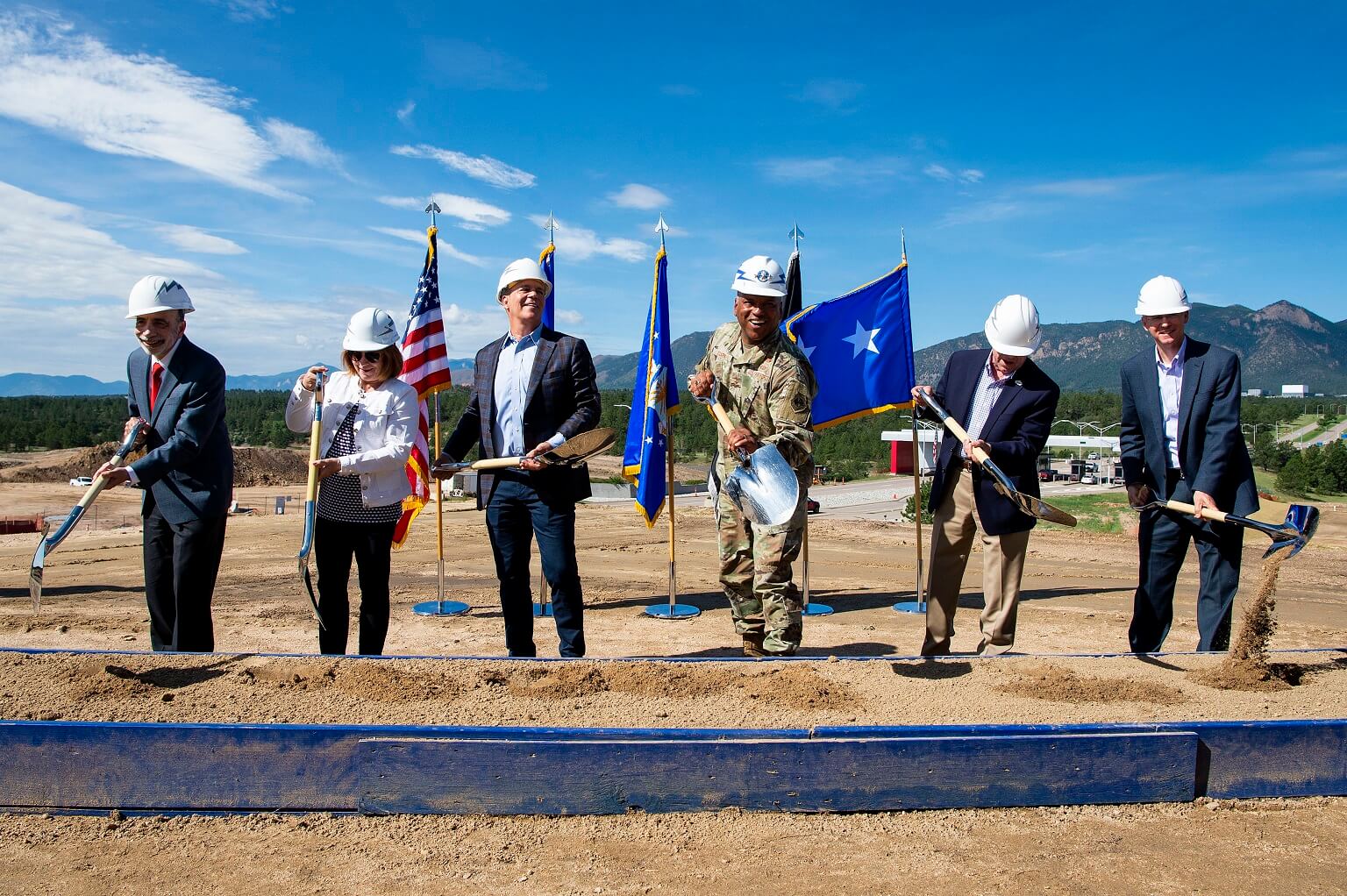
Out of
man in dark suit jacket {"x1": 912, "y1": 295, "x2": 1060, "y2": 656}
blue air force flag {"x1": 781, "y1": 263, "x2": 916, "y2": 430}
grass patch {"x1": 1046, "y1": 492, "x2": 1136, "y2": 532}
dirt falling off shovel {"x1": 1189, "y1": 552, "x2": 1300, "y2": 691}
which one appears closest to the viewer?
dirt falling off shovel {"x1": 1189, "y1": 552, "x2": 1300, "y2": 691}

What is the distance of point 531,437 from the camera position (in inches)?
176

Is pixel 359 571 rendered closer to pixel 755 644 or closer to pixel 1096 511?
pixel 755 644

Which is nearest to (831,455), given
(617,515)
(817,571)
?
(617,515)

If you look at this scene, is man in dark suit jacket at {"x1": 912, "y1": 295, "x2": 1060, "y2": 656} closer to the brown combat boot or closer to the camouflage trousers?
the camouflage trousers

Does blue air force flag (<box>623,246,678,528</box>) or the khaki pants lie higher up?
blue air force flag (<box>623,246,678,528</box>)

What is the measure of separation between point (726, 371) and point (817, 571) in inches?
218

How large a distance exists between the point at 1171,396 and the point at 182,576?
4.72 metres

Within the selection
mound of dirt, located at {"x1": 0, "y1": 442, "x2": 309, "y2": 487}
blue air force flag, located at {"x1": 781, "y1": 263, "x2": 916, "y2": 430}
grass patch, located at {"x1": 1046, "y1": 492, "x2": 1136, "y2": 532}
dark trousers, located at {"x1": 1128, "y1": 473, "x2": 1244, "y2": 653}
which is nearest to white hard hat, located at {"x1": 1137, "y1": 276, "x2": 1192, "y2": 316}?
dark trousers, located at {"x1": 1128, "y1": 473, "x2": 1244, "y2": 653}

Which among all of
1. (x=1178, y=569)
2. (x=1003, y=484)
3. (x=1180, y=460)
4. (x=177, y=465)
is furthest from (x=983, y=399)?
(x=177, y=465)

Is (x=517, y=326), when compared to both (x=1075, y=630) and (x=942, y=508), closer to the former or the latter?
(x=942, y=508)

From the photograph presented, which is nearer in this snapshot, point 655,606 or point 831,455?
point 655,606

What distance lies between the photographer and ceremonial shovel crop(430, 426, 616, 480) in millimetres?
4305

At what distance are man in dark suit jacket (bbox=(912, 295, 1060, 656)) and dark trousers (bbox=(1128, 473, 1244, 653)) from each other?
0.65 metres

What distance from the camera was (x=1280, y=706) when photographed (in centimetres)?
359
